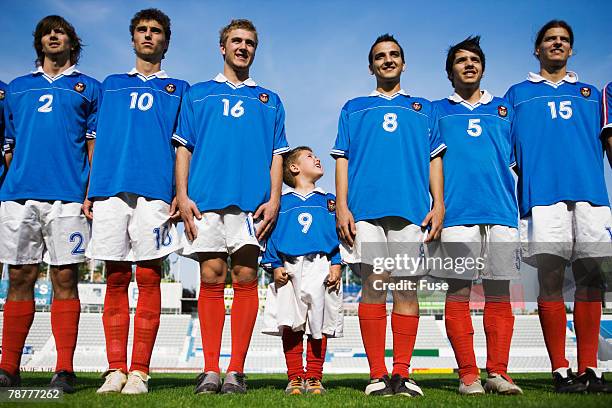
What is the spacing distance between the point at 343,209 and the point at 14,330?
109 inches

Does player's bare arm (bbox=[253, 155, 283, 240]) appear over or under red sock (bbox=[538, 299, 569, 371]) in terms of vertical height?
over

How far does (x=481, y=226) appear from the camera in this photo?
4223mm

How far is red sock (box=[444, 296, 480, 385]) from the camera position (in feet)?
13.1

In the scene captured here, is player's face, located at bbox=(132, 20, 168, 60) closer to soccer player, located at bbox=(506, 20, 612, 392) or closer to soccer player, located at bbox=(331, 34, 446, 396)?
soccer player, located at bbox=(331, 34, 446, 396)

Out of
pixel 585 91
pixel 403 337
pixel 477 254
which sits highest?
pixel 585 91

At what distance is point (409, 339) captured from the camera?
4.03 m

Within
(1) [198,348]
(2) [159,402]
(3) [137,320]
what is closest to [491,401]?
(2) [159,402]

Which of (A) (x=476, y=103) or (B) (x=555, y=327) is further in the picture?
(A) (x=476, y=103)

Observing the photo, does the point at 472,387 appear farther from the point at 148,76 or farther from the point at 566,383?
the point at 148,76

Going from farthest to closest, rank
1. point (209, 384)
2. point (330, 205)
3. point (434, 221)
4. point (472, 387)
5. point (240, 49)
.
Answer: point (330, 205) → point (240, 49) → point (434, 221) → point (472, 387) → point (209, 384)

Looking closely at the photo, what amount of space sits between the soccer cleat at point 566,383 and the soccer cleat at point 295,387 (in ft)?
6.52

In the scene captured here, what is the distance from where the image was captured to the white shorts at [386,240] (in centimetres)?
407

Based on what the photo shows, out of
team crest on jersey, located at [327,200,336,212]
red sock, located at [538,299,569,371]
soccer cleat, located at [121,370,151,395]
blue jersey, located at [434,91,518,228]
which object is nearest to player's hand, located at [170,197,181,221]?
soccer cleat, located at [121,370,151,395]

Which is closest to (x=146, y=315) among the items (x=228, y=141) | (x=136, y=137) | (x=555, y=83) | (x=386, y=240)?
(x=136, y=137)
